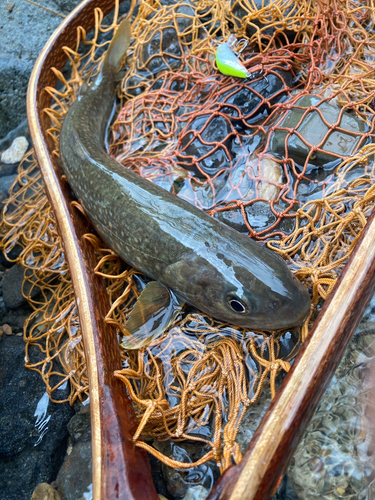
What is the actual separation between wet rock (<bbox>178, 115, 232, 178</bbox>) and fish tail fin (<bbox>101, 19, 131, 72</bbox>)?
1458mm

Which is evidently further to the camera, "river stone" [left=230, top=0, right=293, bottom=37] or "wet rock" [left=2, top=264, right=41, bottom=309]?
"wet rock" [left=2, top=264, right=41, bottom=309]

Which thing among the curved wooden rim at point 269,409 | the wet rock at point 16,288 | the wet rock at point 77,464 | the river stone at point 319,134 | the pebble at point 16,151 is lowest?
the wet rock at point 77,464

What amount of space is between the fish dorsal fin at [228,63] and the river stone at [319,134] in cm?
66

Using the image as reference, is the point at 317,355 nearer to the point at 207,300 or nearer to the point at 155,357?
the point at 207,300

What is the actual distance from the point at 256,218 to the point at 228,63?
5.13 feet

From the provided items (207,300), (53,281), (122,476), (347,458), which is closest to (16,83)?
(53,281)

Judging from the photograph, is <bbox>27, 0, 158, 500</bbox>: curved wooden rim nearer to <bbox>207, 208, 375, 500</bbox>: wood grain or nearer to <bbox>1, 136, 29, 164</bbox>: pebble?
<bbox>207, 208, 375, 500</bbox>: wood grain

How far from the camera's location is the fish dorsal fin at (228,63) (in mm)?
3422

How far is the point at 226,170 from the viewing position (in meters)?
3.34

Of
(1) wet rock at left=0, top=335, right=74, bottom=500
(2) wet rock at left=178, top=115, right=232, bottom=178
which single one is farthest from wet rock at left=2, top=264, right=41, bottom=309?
(2) wet rock at left=178, top=115, right=232, bottom=178

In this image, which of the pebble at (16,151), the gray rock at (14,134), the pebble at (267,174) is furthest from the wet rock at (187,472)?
the gray rock at (14,134)

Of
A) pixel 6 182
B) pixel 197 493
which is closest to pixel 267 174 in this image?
pixel 197 493

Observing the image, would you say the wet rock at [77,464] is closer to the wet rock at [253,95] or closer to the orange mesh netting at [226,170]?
the orange mesh netting at [226,170]

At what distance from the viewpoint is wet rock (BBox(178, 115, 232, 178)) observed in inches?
134
